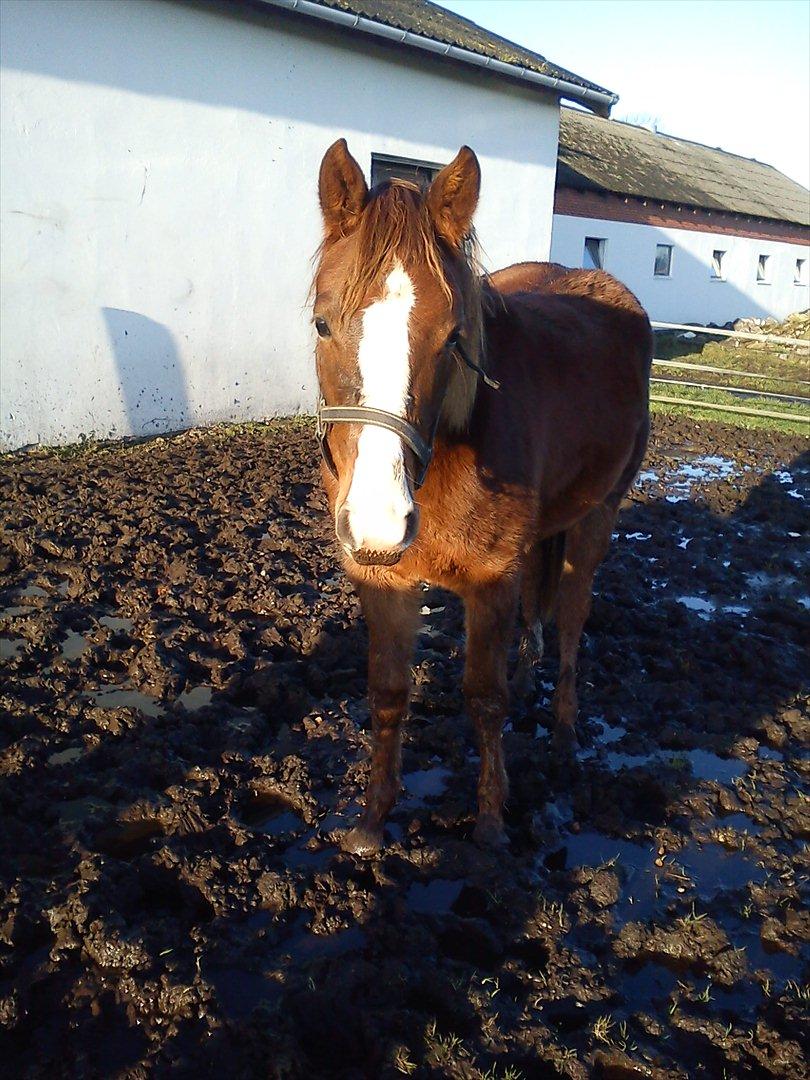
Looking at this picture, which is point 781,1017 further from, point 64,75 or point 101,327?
point 64,75

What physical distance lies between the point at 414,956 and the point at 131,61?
26.9 ft

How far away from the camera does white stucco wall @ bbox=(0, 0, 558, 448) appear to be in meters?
7.36

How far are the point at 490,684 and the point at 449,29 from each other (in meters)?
10.7

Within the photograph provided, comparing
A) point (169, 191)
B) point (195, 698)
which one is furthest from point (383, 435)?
point (169, 191)

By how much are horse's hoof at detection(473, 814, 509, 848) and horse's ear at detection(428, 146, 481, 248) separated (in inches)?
72.2

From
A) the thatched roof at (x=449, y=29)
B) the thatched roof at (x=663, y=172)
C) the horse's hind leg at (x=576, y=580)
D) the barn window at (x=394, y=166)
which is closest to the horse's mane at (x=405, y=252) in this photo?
the horse's hind leg at (x=576, y=580)

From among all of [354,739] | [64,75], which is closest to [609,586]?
[354,739]

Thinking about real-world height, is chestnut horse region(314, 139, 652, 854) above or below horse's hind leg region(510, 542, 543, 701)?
above

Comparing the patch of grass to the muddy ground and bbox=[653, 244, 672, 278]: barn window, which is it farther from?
the muddy ground

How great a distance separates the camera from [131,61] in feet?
25.6

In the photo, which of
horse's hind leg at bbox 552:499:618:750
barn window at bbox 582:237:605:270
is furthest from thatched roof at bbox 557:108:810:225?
horse's hind leg at bbox 552:499:618:750

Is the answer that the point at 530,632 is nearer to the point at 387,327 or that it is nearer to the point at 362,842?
the point at 362,842

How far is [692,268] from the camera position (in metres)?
22.5

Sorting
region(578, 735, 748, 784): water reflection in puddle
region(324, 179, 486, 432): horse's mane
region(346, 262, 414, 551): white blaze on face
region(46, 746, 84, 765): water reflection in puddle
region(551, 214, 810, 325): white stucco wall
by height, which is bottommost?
region(578, 735, 748, 784): water reflection in puddle
